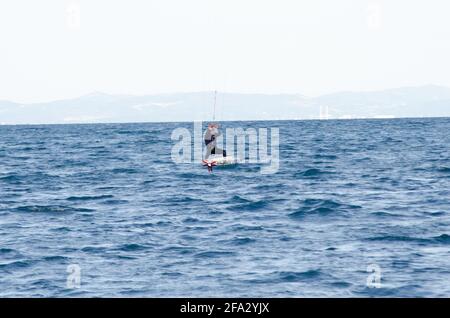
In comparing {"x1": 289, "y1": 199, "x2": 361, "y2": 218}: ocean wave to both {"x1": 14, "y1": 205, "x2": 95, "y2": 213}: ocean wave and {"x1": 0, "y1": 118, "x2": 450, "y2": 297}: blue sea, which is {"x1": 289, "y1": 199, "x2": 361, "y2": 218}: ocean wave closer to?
{"x1": 0, "y1": 118, "x2": 450, "y2": 297}: blue sea

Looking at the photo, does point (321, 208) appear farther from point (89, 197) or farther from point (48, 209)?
point (89, 197)

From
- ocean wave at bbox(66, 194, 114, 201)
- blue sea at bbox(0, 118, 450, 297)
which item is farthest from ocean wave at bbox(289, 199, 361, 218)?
ocean wave at bbox(66, 194, 114, 201)

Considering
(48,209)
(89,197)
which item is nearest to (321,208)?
(48,209)

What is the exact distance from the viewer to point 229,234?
19.7m

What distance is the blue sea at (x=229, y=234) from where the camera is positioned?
14.1 metres

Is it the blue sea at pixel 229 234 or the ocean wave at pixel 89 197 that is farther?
the ocean wave at pixel 89 197

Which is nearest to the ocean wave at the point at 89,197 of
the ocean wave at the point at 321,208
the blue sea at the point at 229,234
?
the blue sea at the point at 229,234

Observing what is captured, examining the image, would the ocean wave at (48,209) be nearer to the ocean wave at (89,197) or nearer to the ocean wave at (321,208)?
the ocean wave at (89,197)
